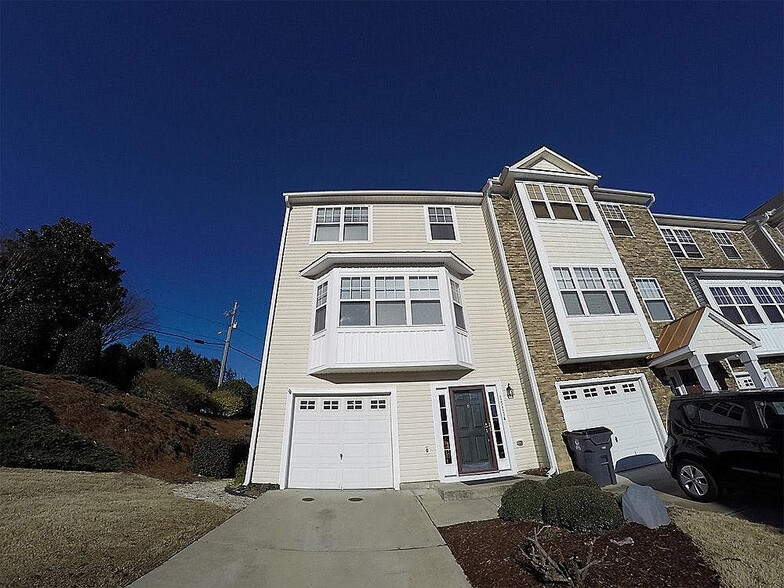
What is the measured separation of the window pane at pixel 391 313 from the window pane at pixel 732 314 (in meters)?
13.0

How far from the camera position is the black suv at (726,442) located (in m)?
4.80

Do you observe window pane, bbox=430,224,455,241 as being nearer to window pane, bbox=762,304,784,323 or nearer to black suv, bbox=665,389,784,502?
black suv, bbox=665,389,784,502

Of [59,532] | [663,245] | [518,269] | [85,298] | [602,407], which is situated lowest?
[59,532]

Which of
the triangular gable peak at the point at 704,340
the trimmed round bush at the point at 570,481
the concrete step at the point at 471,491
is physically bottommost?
the concrete step at the point at 471,491

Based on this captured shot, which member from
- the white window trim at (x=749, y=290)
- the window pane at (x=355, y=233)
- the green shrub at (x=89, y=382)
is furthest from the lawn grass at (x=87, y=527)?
the white window trim at (x=749, y=290)

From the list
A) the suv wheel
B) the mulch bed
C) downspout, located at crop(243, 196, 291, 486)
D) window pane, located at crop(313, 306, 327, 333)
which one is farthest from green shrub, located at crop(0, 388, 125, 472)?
the suv wheel

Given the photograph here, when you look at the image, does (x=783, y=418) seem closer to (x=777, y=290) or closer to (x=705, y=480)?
(x=705, y=480)

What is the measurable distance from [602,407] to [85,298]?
24.2 m

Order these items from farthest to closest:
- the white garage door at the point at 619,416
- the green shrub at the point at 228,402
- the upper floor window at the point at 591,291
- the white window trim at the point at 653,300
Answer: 1. the green shrub at the point at 228,402
2. the white window trim at the point at 653,300
3. the upper floor window at the point at 591,291
4. the white garage door at the point at 619,416

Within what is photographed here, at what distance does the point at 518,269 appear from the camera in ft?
36.0

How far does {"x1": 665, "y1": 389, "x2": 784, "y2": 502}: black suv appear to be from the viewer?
4.80 meters

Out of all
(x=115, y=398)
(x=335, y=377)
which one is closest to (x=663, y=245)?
(x=335, y=377)

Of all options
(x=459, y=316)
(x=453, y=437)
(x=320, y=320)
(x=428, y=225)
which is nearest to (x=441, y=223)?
(x=428, y=225)

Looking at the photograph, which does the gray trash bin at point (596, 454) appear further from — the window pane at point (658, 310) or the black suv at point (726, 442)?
the window pane at point (658, 310)
